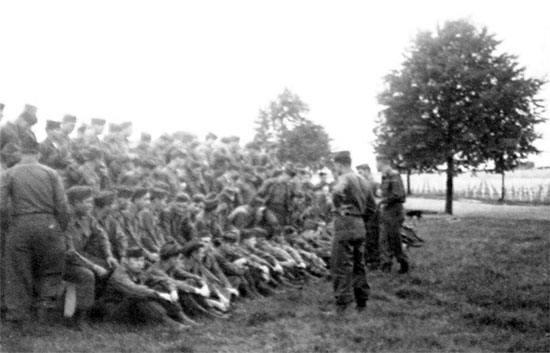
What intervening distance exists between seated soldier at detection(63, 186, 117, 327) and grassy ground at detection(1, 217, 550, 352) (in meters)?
0.30

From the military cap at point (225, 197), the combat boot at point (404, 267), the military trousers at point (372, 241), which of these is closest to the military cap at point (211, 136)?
the military cap at point (225, 197)

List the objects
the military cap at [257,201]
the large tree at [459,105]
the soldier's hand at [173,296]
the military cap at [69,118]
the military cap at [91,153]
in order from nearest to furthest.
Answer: the soldier's hand at [173,296], the military cap at [91,153], the military cap at [69,118], the military cap at [257,201], the large tree at [459,105]

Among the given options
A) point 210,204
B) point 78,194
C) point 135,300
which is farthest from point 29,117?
point 210,204

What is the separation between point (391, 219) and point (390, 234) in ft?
1.01

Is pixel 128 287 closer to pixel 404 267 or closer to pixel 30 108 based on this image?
pixel 30 108

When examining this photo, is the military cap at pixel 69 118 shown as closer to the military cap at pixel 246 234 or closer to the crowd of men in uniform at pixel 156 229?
the crowd of men in uniform at pixel 156 229

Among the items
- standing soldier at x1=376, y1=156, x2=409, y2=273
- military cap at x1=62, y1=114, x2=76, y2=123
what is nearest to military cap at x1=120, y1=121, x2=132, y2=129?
military cap at x1=62, y1=114, x2=76, y2=123

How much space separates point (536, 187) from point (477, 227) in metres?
12.8

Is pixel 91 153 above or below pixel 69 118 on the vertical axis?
below

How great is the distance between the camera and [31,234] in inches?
273

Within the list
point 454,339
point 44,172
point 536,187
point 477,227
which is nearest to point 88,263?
point 44,172

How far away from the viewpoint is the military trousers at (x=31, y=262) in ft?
22.6

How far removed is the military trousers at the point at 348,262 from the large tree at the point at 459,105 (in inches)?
799

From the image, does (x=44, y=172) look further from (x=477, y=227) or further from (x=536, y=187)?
(x=536, y=187)
